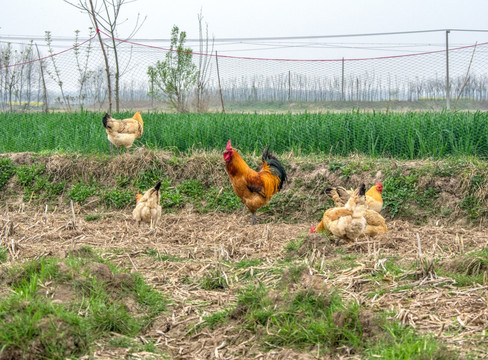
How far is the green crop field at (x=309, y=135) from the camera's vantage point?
8328mm

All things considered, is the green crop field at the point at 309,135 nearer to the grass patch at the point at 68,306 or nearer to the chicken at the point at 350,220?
the chicken at the point at 350,220

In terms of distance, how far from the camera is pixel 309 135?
360 inches

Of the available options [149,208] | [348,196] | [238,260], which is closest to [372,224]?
[348,196]

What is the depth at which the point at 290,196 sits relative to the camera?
7871mm

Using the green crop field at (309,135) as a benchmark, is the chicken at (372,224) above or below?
below

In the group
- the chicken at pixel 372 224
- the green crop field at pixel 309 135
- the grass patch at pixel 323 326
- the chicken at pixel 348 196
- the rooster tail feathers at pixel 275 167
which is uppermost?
the green crop field at pixel 309 135

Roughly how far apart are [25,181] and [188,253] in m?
4.99

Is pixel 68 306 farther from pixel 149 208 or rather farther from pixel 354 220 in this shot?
pixel 149 208

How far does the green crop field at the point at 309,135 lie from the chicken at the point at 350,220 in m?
2.98

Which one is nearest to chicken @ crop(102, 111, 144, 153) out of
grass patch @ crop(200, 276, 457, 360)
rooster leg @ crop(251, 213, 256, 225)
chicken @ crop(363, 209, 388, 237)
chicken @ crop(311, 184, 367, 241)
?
rooster leg @ crop(251, 213, 256, 225)

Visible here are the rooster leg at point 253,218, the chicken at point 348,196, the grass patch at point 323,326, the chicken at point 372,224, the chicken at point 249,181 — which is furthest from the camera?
the rooster leg at point 253,218

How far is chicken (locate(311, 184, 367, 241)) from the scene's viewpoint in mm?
5430

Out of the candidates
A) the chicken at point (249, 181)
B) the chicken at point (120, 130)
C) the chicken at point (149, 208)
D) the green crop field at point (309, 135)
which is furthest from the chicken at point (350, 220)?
the chicken at point (120, 130)

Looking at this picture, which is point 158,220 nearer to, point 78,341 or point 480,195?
point 78,341
